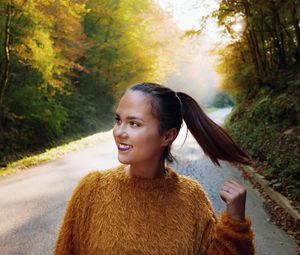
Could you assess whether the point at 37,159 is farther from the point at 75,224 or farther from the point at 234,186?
the point at 234,186

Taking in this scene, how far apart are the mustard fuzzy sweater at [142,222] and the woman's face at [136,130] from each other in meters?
0.13

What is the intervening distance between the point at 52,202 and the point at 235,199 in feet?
19.2

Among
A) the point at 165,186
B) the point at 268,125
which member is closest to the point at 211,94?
the point at 268,125

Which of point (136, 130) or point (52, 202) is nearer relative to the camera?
point (136, 130)

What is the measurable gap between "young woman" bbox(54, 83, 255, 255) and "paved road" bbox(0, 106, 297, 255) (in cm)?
44

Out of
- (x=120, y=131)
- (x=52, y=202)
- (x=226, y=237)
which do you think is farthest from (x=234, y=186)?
(x=52, y=202)

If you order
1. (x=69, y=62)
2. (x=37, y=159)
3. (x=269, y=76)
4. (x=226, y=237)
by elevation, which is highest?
(x=69, y=62)

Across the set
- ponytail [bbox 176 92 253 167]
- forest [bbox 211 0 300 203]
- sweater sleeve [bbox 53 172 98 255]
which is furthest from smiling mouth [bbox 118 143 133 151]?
forest [bbox 211 0 300 203]

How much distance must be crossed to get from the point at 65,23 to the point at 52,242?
9.67m

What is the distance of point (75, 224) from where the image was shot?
69.4 inches

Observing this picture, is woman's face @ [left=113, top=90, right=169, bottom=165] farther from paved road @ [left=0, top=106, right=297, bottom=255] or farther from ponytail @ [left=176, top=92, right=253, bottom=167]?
paved road @ [left=0, top=106, right=297, bottom=255]

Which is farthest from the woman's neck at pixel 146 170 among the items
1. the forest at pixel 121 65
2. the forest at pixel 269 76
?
the forest at pixel 121 65

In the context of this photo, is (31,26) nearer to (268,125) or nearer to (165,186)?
(268,125)

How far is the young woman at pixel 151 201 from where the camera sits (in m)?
1.70
